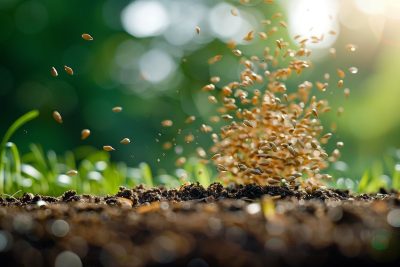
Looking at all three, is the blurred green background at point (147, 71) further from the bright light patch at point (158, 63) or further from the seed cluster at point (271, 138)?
the seed cluster at point (271, 138)

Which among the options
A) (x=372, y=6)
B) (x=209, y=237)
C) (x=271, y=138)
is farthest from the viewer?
(x=372, y=6)

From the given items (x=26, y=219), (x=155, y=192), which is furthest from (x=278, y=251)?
(x=155, y=192)

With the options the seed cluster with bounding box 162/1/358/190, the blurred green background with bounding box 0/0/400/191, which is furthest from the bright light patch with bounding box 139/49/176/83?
the seed cluster with bounding box 162/1/358/190

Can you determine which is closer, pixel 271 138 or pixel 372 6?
pixel 271 138

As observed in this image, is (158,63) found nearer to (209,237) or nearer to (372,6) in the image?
(372,6)

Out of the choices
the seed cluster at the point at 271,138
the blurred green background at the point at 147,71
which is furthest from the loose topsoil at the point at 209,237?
the blurred green background at the point at 147,71

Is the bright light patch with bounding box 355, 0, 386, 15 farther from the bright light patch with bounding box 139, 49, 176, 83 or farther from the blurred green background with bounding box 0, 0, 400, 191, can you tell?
the bright light patch with bounding box 139, 49, 176, 83

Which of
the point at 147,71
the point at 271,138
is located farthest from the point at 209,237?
the point at 147,71
